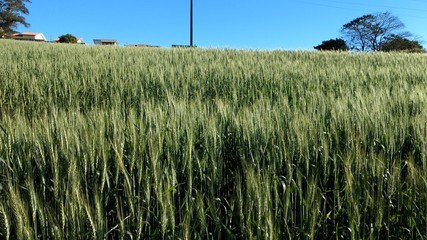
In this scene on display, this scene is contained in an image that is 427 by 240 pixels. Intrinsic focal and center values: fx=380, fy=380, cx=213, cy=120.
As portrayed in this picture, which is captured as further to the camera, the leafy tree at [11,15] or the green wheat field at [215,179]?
the leafy tree at [11,15]

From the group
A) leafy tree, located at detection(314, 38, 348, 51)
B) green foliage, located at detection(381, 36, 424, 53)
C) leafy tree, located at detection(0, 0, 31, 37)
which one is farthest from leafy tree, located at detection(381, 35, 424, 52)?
leafy tree, located at detection(0, 0, 31, 37)

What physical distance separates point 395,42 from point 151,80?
4175cm

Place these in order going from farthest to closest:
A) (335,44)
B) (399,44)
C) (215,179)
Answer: (335,44)
(399,44)
(215,179)

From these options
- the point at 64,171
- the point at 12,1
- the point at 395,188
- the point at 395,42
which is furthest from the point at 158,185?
the point at 12,1

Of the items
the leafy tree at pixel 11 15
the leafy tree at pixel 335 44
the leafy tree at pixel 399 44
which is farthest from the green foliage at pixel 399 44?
the leafy tree at pixel 11 15

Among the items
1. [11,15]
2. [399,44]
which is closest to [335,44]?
[399,44]

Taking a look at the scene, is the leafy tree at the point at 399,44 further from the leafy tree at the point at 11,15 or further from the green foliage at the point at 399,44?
the leafy tree at the point at 11,15

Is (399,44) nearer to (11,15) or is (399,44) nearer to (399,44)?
(399,44)

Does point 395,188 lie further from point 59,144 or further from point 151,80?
point 151,80

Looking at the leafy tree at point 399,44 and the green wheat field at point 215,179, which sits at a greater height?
the leafy tree at point 399,44

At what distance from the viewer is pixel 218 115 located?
5.14 feet

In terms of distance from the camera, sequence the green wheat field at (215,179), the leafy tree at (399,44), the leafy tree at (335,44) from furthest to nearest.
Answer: the leafy tree at (335,44) → the leafy tree at (399,44) → the green wheat field at (215,179)

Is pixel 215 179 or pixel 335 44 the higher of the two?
pixel 335 44

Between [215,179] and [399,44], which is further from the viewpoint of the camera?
[399,44]
